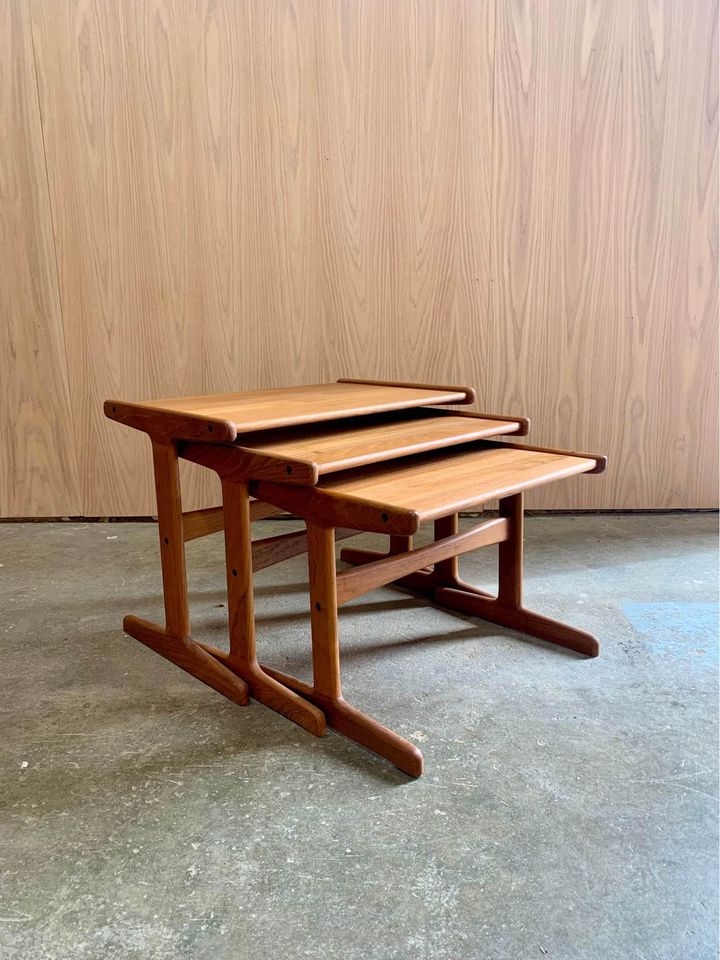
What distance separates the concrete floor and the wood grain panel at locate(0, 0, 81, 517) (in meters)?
1.01

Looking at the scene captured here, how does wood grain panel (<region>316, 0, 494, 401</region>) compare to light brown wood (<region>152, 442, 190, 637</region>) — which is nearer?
light brown wood (<region>152, 442, 190, 637</region>)

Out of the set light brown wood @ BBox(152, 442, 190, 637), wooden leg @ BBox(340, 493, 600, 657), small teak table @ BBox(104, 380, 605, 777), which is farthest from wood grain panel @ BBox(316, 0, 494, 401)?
light brown wood @ BBox(152, 442, 190, 637)

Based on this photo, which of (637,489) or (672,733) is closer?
(672,733)

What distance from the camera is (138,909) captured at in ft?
3.98


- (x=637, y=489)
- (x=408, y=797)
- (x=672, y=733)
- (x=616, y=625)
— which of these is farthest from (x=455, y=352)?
(x=408, y=797)

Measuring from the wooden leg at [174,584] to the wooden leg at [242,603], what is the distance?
0.18 feet

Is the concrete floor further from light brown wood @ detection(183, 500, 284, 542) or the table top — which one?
the table top

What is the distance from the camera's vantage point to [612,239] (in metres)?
3.11

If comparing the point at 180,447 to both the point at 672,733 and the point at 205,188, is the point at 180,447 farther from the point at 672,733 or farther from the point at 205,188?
the point at 205,188

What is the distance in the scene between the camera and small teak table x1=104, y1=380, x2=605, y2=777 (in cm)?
164

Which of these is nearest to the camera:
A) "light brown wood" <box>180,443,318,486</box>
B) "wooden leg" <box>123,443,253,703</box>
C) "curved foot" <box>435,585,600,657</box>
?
"light brown wood" <box>180,443,318,486</box>

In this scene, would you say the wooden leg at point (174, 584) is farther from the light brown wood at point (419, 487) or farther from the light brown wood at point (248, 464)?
the light brown wood at point (419, 487)

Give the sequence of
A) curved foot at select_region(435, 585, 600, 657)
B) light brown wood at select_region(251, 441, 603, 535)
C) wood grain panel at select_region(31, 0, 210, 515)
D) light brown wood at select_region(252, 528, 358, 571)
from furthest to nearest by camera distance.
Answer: wood grain panel at select_region(31, 0, 210, 515) < light brown wood at select_region(252, 528, 358, 571) < curved foot at select_region(435, 585, 600, 657) < light brown wood at select_region(251, 441, 603, 535)

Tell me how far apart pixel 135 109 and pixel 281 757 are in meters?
2.53
